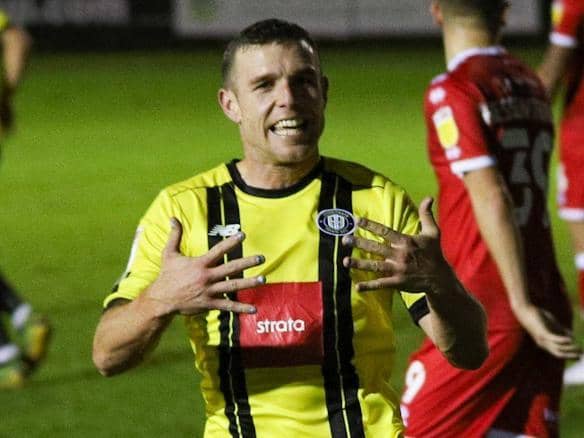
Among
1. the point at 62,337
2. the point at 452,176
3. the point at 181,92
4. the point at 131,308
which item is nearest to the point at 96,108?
the point at 181,92

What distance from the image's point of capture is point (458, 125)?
493 cm

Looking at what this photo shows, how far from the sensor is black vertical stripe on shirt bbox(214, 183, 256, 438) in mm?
3721

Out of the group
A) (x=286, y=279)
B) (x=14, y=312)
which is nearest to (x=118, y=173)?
(x=14, y=312)

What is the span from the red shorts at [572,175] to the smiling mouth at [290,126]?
4.70 m

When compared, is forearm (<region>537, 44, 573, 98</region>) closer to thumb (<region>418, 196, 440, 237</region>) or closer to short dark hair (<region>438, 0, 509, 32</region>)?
short dark hair (<region>438, 0, 509, 32</region>)

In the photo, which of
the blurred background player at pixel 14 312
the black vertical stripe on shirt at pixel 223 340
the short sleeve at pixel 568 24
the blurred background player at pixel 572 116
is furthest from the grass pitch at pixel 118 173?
the black vertical stripe on shirt at pixel 223 340

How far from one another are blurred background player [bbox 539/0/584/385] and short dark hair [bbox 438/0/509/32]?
2540 millimetres

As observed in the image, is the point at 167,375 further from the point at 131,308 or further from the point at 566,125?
the point at 131,308

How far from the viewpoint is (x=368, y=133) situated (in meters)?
18.3

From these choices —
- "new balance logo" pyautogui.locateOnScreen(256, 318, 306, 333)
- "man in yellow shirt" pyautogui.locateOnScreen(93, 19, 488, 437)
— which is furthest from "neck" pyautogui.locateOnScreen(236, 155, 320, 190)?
"new balance logo" pyautogui.locateOnScreen(256, 318, 306, 333)

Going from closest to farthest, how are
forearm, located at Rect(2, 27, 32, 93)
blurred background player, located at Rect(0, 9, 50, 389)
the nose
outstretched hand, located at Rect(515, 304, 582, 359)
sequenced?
the nose, outstretched hand, located at Rect(515, 304, 582, 359), blurred background player, located at Rect(0, 9, 50, 389), forearm, located at Rect(2, 27, 32, 93)

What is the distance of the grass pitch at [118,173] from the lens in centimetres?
728

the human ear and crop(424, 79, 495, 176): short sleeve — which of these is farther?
crop(424, 79, 495, 176): short sleeve

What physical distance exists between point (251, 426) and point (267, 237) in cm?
49
